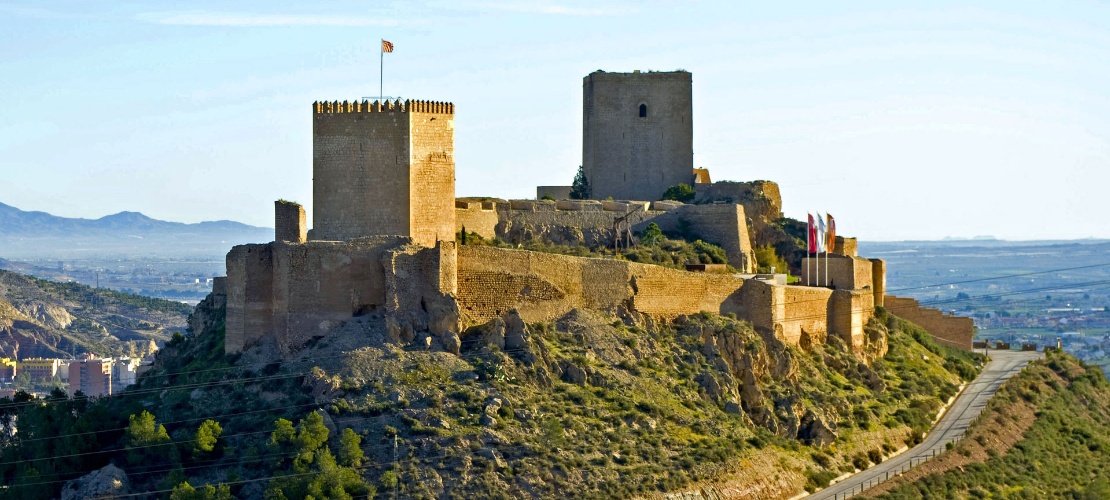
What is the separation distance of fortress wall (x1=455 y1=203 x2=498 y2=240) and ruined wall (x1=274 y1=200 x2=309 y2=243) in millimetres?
6528

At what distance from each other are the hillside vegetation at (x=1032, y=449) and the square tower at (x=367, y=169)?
13775mm

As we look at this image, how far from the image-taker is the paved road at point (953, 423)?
53.3 m

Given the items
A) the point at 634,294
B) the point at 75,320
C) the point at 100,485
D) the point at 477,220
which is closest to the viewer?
the point at 100,485

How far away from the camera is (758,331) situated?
5816 centimetres

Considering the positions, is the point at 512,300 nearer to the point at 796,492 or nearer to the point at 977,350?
the point at 796,492

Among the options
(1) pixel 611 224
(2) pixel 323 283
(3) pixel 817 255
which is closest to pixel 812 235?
(3) pixel 817 255

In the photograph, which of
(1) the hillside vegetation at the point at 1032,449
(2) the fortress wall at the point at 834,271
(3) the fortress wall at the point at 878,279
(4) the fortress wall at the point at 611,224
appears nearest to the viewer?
(1) the hillside vegetation at the point at 1032,449

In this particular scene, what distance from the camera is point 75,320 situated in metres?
166

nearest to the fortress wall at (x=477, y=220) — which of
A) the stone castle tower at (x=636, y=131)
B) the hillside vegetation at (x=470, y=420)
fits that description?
the hillside vegetation at (x=470, y=420)

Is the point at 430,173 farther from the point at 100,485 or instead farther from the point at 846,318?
the point at 846,318

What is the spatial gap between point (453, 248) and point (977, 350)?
105ft

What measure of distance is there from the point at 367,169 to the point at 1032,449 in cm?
2197

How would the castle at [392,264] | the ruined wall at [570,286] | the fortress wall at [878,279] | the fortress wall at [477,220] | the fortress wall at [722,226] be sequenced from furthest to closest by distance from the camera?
the fortress wall at [878,279] → the fortress wall at [722,226] → the fortress wall at [477,220] → the ruined wall at [570,286] → the castle at [392,264]

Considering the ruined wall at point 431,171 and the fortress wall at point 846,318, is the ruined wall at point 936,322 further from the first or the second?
the ruined wall at point 431,171
